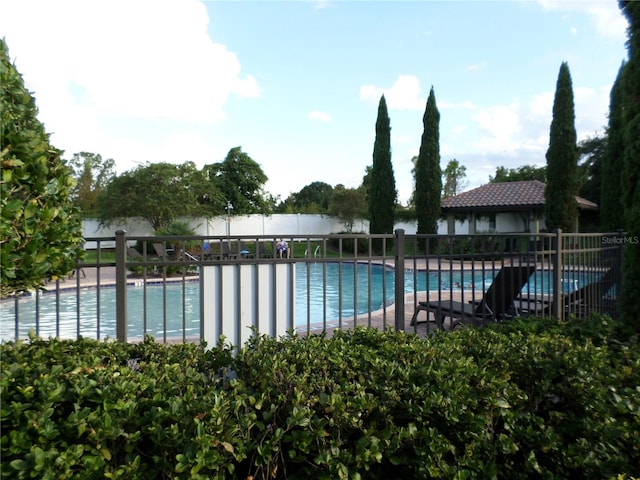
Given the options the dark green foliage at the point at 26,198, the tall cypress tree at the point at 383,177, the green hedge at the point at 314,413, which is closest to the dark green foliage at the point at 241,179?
the tall cypress tree at the point at 383,177

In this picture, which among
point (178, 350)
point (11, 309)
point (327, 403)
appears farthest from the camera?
point (11, 309)

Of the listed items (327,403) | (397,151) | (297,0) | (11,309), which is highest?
(397,151)

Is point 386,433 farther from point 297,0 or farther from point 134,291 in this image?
point 134,291

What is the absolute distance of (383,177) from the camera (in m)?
23.9

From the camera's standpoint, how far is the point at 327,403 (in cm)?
167

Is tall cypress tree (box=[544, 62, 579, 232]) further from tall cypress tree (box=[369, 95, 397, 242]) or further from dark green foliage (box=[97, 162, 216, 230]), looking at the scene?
dark green foliage (box=[97, 162, 216, 230])

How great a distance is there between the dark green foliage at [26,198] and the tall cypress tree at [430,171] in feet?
72.9

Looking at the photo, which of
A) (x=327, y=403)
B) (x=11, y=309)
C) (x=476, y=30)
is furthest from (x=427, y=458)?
(x=11, y=309)

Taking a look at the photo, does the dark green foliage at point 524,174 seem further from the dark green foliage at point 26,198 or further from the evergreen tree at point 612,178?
the dark green foliage at point 26,198

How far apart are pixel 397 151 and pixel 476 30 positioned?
16.8 m

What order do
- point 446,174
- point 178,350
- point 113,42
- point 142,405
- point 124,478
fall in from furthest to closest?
point 446,174
point 113,42
point 178,350
point 142,405
point 124,478

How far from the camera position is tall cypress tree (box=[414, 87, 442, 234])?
23.0 m

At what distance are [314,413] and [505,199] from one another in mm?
24007

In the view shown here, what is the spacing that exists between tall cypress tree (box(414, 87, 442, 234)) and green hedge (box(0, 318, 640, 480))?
21370 mm
